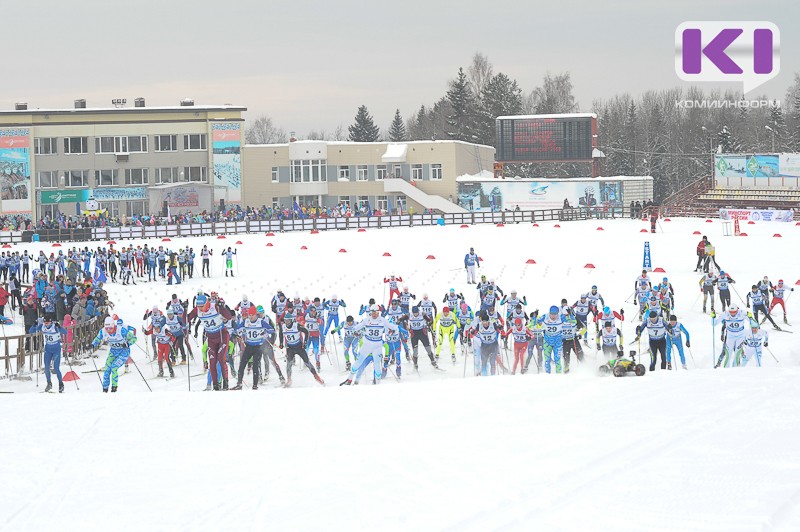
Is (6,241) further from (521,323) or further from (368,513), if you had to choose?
(368,513)

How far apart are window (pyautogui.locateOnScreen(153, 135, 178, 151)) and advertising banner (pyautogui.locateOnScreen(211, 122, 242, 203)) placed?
255 cm

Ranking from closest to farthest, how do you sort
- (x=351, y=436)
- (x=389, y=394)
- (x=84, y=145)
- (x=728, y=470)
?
(x=728, y=470), (x=351, y=436), (x=389, y=394), (x=84, y=145)

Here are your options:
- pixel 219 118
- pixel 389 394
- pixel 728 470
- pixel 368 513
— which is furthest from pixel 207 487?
pixel 219 118

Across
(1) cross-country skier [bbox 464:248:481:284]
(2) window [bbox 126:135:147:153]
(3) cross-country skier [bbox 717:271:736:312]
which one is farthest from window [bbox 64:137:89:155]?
(3) cross-country skier [bbox 717:271:736:312]

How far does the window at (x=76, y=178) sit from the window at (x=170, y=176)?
4.62 m

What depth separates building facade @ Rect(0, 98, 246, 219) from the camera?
206 ft

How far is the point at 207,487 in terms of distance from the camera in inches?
464

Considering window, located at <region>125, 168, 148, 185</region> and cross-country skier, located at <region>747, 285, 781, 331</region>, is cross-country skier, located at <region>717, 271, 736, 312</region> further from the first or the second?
window, located at <region>125, 168, 148, 185</region>

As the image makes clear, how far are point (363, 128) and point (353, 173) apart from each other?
36379 millimetres

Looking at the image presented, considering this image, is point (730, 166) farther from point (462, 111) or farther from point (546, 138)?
point (462, 111)

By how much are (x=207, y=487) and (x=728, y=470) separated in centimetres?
626

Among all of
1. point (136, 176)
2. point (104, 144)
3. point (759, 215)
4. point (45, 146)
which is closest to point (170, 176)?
point (136, 176)

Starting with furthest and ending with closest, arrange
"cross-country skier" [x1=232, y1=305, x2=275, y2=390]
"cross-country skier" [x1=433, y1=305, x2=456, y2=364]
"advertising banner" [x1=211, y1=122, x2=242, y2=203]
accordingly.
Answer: "advertising banner" [x1=211, y1=122, x2=242, y2=203]
"cross-country skier" [x1=433, y1=305, x2=456, y2=364]
"cross-country skier" [x1=232, y1=305, x2=275, y2=390]

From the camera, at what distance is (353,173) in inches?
2763
